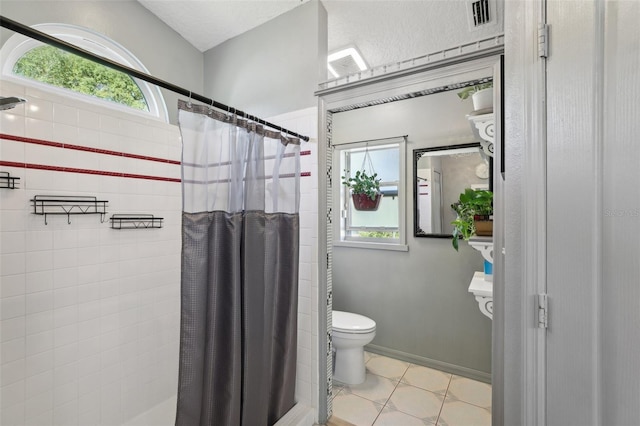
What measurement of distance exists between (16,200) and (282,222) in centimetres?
120

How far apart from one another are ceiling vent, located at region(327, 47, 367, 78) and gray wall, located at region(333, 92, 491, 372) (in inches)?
15.6

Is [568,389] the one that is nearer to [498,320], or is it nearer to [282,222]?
[498,320]

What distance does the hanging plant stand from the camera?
266 cm

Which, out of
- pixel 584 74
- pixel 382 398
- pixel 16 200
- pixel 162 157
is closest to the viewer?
pixel 584 74

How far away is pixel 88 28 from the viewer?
1.62 meters

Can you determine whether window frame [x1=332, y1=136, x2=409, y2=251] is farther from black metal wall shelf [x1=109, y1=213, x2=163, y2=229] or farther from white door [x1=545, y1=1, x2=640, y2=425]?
white door [x1=545, y1=1, x2=640, y2=425]

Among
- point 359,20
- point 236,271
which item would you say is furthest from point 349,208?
point 236,271

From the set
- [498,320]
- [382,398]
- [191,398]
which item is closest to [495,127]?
[498,320]

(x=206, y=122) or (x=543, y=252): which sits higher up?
(x=206, y=122)

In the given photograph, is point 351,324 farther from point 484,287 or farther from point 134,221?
point 134,221

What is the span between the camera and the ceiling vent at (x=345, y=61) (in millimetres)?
2195

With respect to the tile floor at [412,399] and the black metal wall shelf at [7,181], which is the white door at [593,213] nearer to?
the tile floor at [412,399]

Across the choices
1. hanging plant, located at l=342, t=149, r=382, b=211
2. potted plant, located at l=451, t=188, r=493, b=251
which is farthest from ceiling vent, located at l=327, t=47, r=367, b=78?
potted plant, located at l=451, t=188, r=493, b=251

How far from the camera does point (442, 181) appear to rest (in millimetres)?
2346
